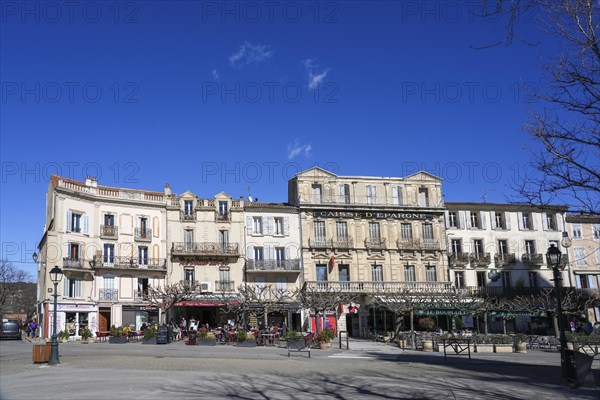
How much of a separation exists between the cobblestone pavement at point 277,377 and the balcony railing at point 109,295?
57.2 ft

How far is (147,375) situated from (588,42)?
1324 centimetres

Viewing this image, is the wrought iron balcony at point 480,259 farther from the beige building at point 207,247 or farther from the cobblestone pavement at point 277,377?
the cobblestone pavement at point 277,377

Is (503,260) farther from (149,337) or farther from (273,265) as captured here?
(149,337)

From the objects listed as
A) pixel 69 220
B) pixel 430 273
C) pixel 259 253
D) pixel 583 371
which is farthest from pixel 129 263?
pixel 583 371

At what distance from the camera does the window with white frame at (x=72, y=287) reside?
40.1 m

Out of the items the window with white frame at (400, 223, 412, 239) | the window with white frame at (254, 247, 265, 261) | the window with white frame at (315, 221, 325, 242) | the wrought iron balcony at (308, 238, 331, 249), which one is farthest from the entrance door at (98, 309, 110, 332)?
the window with white frame at (400, 223, 412, 239)

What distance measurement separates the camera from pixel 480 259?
47375 millimetres

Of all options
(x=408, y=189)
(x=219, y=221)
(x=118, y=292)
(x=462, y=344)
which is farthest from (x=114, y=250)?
(x=462, y=344)

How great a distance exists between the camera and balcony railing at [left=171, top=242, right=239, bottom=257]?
143 feet

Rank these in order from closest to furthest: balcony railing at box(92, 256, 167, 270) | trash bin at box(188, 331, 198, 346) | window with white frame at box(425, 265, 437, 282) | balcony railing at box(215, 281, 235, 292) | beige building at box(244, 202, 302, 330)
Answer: trash bin at box(188, 331, 198, 346) → balcony railing at box(92, 256, 167, 270) → balcony railing at box(215, 281, 235, 292) → beige building at box(244, 202, 302, 330) → window with white frame at box(425, 265, 437, 282)

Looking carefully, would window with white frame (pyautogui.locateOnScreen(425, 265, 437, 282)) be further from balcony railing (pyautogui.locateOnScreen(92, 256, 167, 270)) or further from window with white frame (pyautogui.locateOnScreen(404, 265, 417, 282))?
balcony railing (pyautogui.locateOnScreen(92, 256, 167, 270))

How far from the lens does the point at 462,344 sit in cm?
2689

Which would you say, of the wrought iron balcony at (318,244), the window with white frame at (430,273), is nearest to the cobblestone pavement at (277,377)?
the wrought iron balcony at (318,244)

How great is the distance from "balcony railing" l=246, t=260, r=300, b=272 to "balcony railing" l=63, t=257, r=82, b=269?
466 inches
